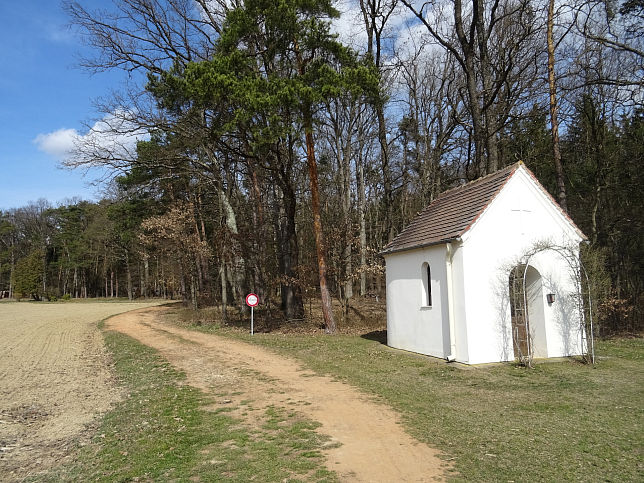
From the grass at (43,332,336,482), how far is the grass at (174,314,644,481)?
1.78m

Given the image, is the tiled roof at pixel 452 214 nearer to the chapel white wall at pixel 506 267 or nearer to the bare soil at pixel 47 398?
the chapel white wall at pixel 506 267

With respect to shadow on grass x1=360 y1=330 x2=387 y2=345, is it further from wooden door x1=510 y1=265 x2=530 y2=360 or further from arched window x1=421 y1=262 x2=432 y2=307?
wooden door x1=510 y1=265 x2=530 y2=360

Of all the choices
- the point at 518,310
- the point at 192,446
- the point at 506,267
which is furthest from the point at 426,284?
the point at 192,446

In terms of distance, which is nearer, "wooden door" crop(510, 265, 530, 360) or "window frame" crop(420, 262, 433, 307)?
"wooden door" crop(510, 265, 530, 360)

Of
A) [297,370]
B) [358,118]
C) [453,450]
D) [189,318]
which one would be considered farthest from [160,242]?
[453,450]

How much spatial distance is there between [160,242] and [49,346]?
458 inches

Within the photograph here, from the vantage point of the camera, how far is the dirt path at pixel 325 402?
5328mm

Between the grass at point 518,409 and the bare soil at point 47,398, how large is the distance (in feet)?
16.8

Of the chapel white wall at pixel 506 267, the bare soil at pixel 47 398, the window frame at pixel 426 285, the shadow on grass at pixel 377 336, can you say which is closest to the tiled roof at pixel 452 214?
the chapel white wall at pixel 506 267

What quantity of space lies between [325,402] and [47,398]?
20.7ft

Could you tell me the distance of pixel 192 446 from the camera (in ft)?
20.1

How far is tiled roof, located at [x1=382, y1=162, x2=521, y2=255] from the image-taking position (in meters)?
12.2

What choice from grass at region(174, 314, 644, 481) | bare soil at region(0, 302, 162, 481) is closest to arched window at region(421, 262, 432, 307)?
grass at region(174, 314, 644, 481)

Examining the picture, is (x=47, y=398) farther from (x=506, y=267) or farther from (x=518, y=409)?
(x=506, y=267)
